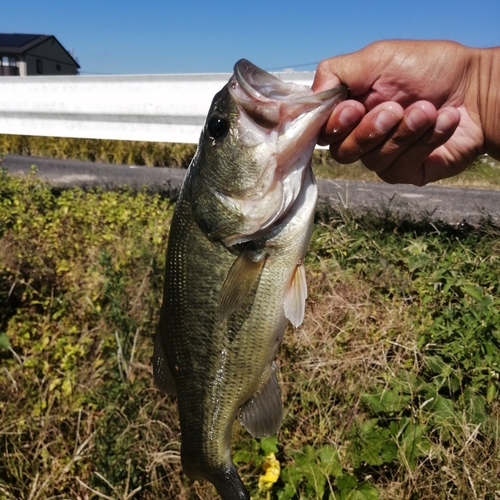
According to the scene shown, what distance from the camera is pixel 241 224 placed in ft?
6.00

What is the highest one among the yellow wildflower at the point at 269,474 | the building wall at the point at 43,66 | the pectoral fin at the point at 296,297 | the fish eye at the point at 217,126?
the fish eye at the point at 217,126

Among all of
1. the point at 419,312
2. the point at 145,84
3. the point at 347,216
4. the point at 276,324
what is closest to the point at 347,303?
the point at 419,312

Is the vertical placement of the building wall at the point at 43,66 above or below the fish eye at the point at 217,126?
below

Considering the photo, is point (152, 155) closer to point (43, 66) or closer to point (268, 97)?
point (268, 97)

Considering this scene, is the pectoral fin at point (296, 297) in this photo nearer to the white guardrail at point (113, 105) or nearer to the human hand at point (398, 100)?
the human hand at point (398, 100)

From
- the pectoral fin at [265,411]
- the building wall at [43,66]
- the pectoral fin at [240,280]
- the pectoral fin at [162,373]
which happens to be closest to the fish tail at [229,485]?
the pectoral fin at [265,411]

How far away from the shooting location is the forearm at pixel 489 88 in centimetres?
226

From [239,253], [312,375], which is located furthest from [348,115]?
[312,375]

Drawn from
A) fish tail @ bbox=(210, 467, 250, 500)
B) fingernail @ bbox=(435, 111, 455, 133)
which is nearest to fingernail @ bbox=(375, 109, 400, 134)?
fingernail @ bbox=(435, 111, 455, 133)

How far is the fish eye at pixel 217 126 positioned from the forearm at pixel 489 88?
124 cm

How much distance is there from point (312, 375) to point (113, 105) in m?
3.68

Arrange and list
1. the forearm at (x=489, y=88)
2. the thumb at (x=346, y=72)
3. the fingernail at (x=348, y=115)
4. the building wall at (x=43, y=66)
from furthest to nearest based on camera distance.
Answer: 1. the building wall at (x=43, y=66)
2. the forearm at (x=489, y=88)
3. the thumb at (x=346, y=72)
4. the fingernail at (x=348, y=115)

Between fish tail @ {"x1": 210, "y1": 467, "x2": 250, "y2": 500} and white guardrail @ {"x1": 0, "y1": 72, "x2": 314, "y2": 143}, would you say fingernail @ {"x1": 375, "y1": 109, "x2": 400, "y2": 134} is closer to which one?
fish tail @ {"x1": 210, "y1": 467, "x2": 250, "y2": 500}

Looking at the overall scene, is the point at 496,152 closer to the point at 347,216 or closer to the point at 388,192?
the point at 347,216
